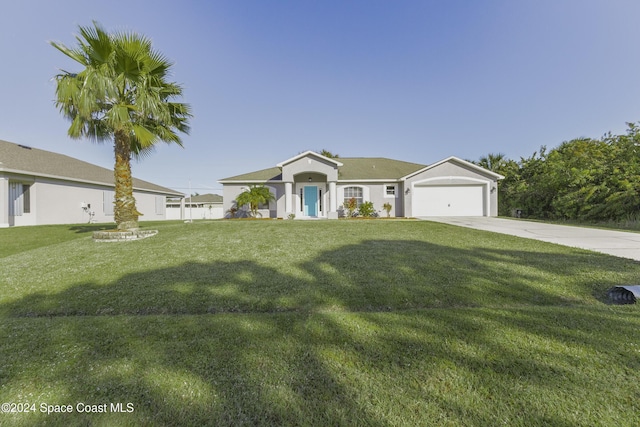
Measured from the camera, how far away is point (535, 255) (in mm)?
5801

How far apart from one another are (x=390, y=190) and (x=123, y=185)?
15521 millimetres

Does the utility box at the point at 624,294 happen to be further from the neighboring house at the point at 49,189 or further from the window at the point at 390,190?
the neighboring house at the point at 49,189

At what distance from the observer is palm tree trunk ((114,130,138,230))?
8.61m

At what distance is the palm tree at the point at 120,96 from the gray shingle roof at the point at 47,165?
9819 mm

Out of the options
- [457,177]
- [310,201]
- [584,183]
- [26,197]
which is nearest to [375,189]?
[310,201]

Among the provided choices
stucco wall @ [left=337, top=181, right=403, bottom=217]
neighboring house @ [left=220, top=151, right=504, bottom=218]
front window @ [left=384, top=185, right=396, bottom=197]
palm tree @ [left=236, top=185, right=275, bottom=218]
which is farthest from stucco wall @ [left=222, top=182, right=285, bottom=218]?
front window @ [left=384, top=185, right=396, bottom=197]

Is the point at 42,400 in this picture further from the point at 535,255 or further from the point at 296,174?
the point at 296,174

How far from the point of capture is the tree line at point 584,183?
39.4 feet

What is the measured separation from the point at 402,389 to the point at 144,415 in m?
1.77

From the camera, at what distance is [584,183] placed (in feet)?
44.2

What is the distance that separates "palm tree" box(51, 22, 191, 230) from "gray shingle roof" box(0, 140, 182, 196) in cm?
982

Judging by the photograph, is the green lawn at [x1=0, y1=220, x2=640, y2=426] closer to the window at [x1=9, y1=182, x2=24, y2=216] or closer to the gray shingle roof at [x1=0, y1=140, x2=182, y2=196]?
the window at [x1=9, y1=182, x2=24, y2=216]

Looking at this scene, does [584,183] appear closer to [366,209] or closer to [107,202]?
[366,209]

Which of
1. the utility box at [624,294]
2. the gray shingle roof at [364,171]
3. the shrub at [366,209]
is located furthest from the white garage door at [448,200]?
the utility box at [624,294]
